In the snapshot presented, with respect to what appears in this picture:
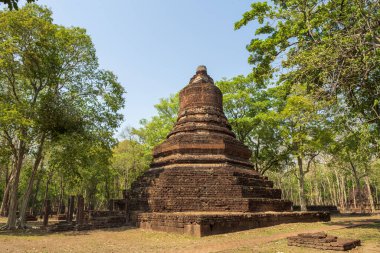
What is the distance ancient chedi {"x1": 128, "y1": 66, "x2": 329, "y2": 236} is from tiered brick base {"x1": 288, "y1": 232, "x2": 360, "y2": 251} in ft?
11.0

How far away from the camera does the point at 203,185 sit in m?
13.8

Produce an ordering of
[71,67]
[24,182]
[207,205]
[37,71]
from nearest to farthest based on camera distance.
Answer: [207,205] < [37,71] < [71,67] < [24,182]

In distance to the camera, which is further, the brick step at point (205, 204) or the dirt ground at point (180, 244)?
the brick step at point (205, 204)

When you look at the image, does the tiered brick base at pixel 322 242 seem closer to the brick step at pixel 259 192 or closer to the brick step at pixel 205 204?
the brick step at pixel 205 204

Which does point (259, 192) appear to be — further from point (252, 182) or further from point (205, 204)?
point (205, 204)

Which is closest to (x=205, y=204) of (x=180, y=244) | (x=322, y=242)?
(x=180, y=244)

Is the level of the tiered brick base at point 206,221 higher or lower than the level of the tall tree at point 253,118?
lower

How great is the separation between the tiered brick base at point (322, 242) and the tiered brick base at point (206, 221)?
121 inches

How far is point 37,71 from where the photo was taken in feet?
51.8

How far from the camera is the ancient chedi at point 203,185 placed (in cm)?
1170

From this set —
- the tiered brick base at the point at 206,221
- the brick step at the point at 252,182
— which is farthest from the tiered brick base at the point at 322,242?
the brick step at the point at 252,182

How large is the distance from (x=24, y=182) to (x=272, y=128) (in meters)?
29.6

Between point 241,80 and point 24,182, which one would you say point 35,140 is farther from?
point 24,182

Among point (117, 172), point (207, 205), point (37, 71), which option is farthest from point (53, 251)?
point (117, 172)
